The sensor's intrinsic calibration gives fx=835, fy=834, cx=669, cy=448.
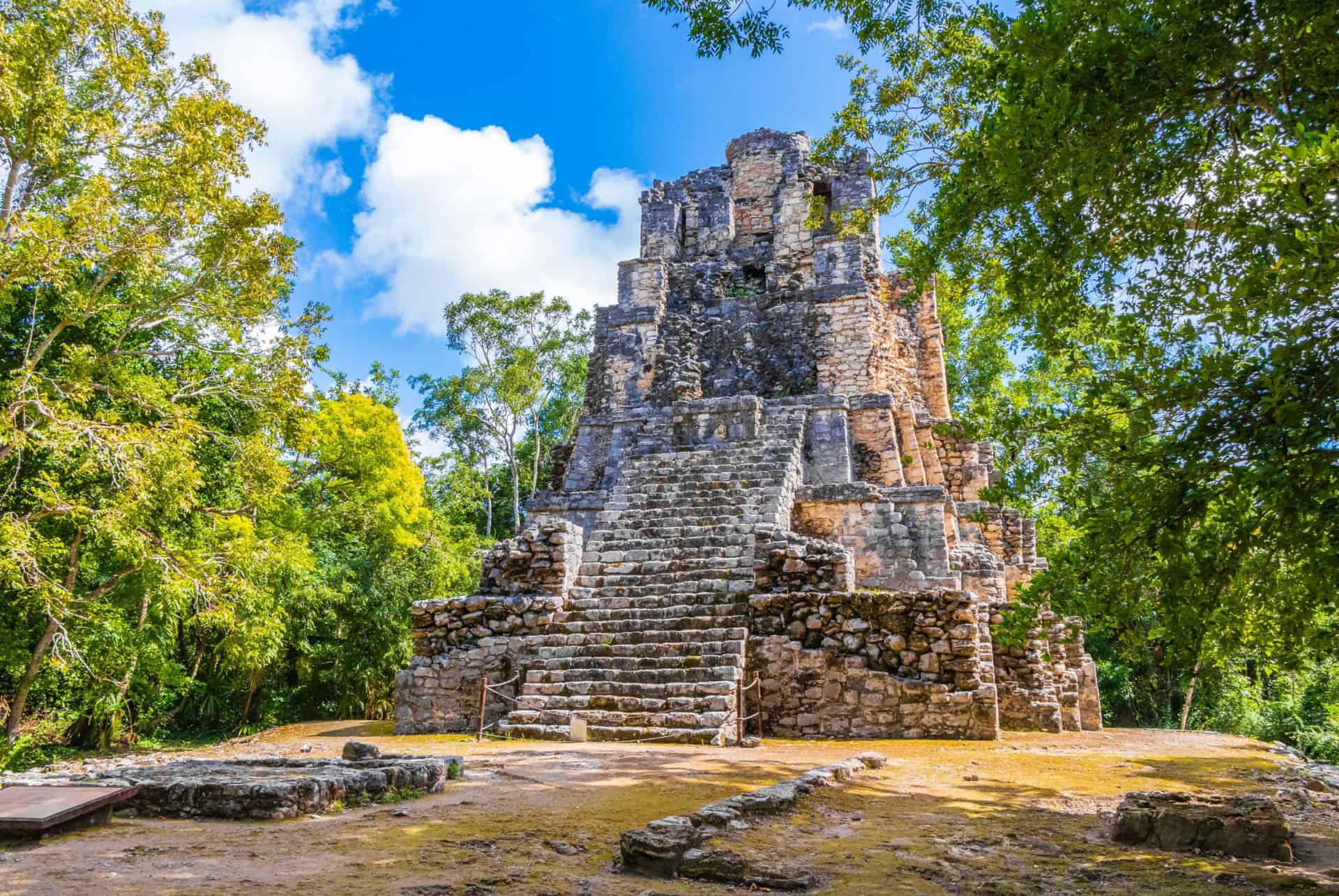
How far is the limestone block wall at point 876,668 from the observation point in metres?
8.02

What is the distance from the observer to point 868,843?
3.87 metres

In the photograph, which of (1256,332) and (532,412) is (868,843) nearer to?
(1256,332)

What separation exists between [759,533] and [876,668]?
2.05 m

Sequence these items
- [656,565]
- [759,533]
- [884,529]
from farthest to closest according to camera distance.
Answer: [884,529]
[656,565]
[759,533]

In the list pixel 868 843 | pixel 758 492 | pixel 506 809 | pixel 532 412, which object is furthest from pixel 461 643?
pixel 532 412

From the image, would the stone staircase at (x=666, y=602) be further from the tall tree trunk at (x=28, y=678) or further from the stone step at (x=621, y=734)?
the tall tree trunk at (x=28, y=678)

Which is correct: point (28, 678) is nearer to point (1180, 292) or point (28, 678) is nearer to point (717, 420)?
point (717, 420)

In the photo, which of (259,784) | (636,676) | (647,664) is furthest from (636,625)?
(259,784)

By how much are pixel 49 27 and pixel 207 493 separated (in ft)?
22.3

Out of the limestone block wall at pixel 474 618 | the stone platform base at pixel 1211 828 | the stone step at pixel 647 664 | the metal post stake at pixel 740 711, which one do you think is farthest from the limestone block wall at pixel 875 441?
the stone platform base at pixel 1211 828

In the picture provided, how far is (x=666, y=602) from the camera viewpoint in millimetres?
9414

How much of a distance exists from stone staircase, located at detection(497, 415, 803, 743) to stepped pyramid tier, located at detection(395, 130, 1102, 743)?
0.03m

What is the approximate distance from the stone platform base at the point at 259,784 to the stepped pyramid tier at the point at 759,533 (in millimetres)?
2921

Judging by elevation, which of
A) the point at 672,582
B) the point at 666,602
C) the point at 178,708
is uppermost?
the point at 672,582
